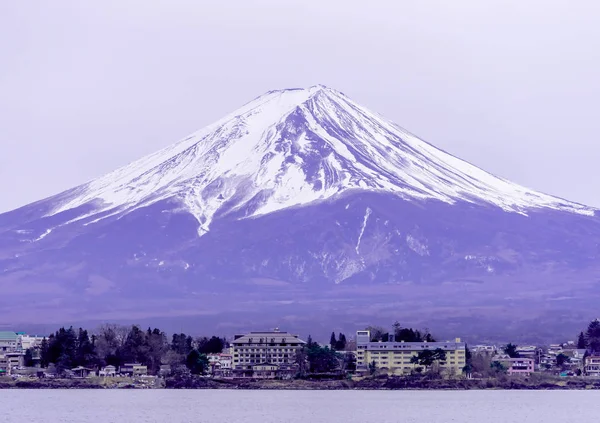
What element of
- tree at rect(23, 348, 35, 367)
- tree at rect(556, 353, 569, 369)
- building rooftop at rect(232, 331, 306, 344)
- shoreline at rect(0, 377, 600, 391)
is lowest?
shoreline at rect(0, 377, 600, 391)

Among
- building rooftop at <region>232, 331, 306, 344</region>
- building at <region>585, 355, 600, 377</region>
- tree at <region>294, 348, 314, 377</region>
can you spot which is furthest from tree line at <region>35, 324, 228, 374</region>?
building at <region>585, 355, 600, 377</region>

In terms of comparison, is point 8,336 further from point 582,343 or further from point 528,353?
point 582,343

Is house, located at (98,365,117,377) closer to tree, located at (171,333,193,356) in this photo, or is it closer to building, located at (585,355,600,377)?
tree, located at (171,333,193,356)

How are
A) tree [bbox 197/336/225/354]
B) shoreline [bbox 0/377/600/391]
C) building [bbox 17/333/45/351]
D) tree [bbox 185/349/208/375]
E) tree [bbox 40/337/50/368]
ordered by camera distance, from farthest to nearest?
building [bbox 17/333/45/351]
tree [bbox 197/336/225/354]
tree [bbox 40/337/50/368]
tree [bbox 185/349/208/375]
shoreline [bbox 0/377/600/391]

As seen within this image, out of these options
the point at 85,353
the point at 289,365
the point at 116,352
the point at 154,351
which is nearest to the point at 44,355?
the point at 85,353

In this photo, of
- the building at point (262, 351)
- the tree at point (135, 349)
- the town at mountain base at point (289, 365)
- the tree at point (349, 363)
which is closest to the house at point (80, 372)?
the town at mountain base at point (289, 365)

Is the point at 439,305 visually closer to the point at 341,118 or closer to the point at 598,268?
the point at 598,268
